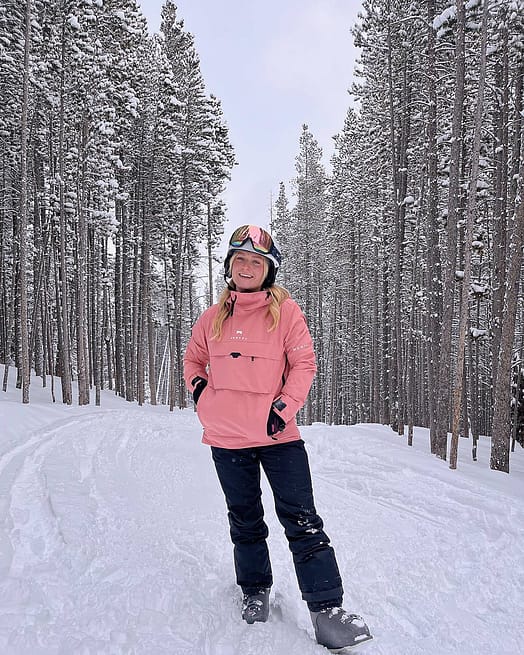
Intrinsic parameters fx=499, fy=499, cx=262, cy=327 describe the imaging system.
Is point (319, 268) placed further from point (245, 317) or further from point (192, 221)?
point (245, 317)

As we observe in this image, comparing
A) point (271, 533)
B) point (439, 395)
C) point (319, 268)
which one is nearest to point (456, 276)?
point (439, 395)

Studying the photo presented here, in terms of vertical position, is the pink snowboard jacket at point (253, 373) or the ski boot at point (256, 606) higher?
the pink snowboard jacket at point (253, 373)

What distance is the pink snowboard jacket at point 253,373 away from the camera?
113 inches

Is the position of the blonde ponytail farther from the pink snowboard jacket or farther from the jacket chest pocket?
the jacket chest pocket

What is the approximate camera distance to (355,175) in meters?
26.9

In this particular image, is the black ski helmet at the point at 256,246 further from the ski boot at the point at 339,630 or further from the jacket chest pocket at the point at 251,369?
the ski boot at the point at 339,630

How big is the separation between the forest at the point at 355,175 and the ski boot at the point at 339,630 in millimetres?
7907

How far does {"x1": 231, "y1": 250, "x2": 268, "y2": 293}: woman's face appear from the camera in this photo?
10.1ft

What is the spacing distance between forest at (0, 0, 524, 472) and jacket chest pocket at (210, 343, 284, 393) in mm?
8091

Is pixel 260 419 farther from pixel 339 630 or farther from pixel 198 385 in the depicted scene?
pixel 339 630

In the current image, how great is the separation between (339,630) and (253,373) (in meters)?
1.43

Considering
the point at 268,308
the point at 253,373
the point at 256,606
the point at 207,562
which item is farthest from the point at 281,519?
the point at 268,308

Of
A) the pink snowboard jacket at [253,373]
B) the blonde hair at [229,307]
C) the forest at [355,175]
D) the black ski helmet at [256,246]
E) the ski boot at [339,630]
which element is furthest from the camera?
the forest at [355,175]

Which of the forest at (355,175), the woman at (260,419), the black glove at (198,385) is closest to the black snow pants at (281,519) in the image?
the woman at (260,419)
